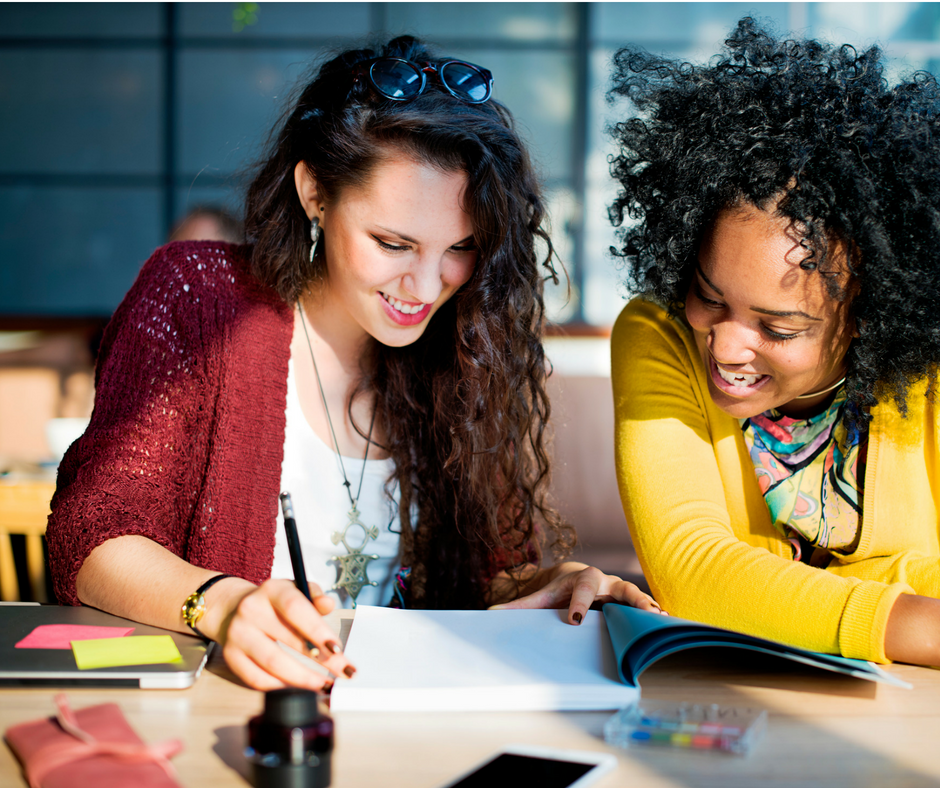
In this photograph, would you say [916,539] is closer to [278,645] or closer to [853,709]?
[853,709]

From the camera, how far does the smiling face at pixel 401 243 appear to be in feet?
4.00

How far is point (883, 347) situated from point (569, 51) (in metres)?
4.81

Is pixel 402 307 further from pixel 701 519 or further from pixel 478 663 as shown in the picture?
pixel 478 663

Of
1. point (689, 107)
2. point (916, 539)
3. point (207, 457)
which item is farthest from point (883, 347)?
point (207, 457)

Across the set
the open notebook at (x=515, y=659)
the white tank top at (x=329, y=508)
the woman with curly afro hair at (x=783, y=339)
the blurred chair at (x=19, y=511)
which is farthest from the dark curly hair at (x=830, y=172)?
the blurred chair at (x=19, y=511)

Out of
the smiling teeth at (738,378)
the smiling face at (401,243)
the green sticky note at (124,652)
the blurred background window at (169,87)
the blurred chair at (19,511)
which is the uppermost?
the blurred background window at (169,87)

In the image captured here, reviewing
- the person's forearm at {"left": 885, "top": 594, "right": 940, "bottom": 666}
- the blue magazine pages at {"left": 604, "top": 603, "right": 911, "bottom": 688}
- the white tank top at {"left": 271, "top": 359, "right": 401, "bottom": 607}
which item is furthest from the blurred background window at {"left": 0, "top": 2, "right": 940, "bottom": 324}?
the blue magazine pages at {"left": 604, "top": 603, "right": 911, "bottom": 688}

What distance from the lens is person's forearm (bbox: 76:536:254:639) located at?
81cm

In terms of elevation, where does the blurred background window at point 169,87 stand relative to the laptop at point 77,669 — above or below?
above

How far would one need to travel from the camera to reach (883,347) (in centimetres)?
105

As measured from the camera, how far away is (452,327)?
1.38 m

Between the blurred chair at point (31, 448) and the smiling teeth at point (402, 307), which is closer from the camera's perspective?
the smiling teeth at point (402, 307)

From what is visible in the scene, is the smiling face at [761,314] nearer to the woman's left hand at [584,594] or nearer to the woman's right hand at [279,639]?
the woman's left hand at [584,594]

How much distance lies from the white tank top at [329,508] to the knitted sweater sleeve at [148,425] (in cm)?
17
